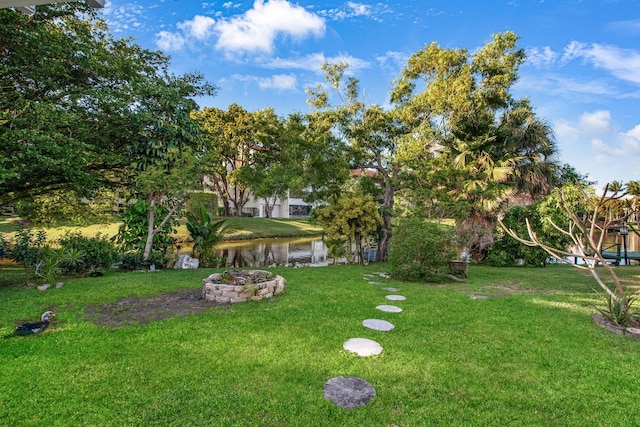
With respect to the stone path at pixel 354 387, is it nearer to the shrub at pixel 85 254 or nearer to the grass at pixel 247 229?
the shrub at pixel 85 254

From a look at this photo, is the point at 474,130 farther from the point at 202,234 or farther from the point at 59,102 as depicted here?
the point at 59,102

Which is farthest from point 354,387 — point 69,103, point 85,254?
point 69,103

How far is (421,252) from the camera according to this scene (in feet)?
28.1

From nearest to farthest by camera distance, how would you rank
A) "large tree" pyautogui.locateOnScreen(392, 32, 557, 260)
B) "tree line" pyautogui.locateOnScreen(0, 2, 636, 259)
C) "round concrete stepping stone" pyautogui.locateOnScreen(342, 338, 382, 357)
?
"round concrete stepping stone" pyautogui.locateOnScreen(342, 338, 382, 357), "tree line" pyautogui.locateOnScreen(0, 2, 636, 259), "large tree" pyautogui.locateOnScreen(392, 32, 557, 260)

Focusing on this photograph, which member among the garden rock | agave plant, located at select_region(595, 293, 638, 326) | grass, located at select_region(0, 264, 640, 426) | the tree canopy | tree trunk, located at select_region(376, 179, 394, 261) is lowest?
the garden rock

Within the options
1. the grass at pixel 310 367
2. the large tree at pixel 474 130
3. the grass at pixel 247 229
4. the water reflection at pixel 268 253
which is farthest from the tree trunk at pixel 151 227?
the grass at pixel 247 229

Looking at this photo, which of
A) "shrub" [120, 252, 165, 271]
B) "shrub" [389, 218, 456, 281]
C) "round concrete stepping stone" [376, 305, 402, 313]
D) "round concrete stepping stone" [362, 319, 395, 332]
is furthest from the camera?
"shrub" [120, 252, 165, 271]

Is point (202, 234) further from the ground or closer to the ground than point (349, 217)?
closer to the ground

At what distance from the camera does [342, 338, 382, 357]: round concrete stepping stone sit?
12.4ft

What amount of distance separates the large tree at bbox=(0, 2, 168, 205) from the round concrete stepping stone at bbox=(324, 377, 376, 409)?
6781 millimetres

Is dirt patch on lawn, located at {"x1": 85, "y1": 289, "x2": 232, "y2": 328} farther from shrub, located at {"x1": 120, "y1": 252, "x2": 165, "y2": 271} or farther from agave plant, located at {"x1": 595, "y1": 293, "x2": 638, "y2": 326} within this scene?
agave plant, located at {"x1": 595, "y1": 293, "x2": 638, "y2": 326}

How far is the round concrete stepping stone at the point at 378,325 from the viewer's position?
15.2 ft

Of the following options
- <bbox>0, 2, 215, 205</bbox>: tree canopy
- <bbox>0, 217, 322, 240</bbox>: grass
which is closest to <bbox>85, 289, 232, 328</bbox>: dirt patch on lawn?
<bbox>0, 2, 215, 205</bbox>: tree canopy

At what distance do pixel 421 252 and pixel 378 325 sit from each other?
4299 millimetres
